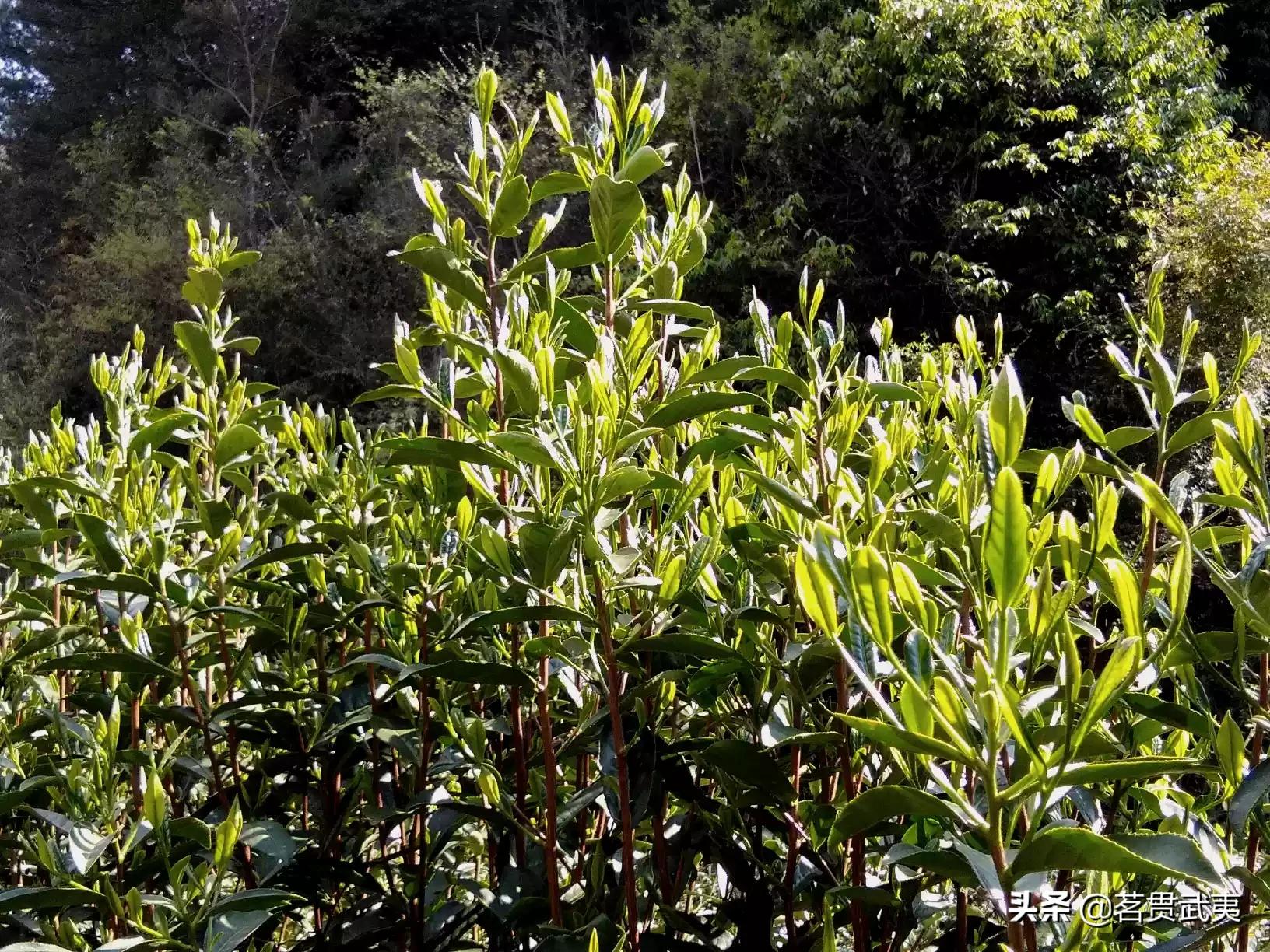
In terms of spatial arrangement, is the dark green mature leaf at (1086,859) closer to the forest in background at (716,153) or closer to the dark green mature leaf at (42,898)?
the dark green mature leaf at (42,898)

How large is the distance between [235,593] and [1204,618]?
6256 millimetres

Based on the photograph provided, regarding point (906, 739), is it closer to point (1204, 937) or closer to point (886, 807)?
point (886, 807)

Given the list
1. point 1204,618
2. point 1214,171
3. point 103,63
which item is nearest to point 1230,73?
A: point 1214,171

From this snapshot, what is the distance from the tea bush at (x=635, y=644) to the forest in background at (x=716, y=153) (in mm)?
5951

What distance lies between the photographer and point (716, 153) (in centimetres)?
1007

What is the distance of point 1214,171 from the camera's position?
778 cm

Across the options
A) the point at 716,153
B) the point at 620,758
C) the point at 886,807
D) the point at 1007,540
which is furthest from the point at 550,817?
the point at 716,153

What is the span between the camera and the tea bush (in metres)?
0.37

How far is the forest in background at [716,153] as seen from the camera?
26.0ft

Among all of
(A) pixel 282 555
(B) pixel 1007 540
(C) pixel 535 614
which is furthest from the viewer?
(A) pixel 282 555

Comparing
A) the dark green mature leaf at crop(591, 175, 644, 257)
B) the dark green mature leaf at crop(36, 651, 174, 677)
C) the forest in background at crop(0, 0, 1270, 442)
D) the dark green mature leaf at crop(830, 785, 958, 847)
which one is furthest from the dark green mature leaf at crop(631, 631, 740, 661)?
the forest in background at crop(0, 0, 1270, 442)

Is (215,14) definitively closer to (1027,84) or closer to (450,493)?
(1027,84)

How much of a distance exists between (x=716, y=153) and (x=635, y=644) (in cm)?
1022

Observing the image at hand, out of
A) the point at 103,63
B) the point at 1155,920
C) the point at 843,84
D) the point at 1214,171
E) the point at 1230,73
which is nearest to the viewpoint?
the point at 1155,920
